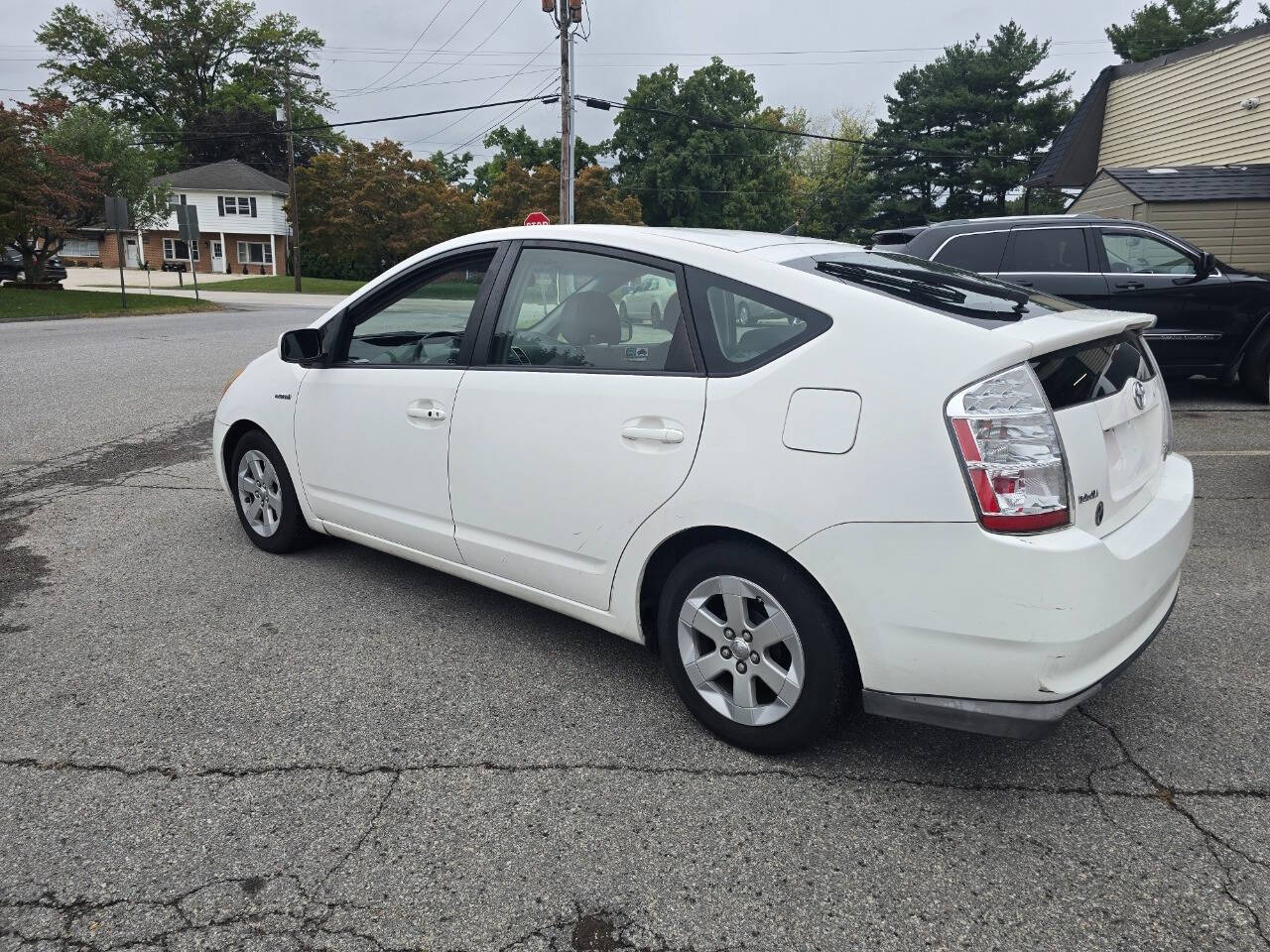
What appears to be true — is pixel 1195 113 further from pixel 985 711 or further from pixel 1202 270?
pixel 985 711

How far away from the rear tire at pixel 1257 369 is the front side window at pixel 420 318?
8.46 meters

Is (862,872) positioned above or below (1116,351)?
below

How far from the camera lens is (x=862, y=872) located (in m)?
2.33

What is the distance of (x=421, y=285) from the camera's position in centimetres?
402

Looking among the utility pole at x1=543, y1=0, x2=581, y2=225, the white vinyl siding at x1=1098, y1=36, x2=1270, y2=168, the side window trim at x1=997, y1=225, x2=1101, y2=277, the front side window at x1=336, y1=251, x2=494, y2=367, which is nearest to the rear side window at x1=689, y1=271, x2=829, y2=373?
the front side window at x1=336, y1=251, x2=494, y2=367

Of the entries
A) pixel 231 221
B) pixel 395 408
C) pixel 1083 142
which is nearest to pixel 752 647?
pixel 395 408

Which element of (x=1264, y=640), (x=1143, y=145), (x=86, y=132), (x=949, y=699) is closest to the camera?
(x=949, y=699)

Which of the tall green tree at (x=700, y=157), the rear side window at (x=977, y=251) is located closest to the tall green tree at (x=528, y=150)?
the tall green tree at (x=700, y=157)

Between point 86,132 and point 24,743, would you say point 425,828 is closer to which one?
point 24,743

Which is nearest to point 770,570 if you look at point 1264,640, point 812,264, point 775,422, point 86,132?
point 775,422

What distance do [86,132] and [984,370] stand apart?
36.9 metres

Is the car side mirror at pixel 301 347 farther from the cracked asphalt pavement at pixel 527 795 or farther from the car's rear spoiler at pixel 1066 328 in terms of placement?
the car's rear spoiler at pixel 1066 328

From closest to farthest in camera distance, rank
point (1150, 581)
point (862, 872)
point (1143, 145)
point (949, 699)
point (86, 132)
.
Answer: point (862, 872), point (949, 699), point (1150, 581), point (1143, 145), point (86, 132)

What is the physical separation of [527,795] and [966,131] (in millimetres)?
49674
